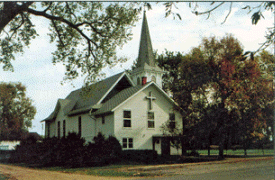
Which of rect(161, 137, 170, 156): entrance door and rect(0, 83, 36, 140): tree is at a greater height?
rect(0, 83, 36, 140): tree

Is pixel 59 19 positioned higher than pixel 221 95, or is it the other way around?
pixel 59 19

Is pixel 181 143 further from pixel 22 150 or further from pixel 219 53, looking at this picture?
pixel 22 150

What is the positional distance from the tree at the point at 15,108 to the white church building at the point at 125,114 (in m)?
10.0

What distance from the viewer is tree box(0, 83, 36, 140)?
966cm

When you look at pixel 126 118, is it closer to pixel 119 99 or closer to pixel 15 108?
pixel 119 99

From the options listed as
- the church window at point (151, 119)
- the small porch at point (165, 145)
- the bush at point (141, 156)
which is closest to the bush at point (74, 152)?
the bush at point (141, 156)

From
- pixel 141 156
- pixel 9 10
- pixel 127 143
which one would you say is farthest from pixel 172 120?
pixel 9 10

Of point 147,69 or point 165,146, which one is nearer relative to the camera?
point 165,146

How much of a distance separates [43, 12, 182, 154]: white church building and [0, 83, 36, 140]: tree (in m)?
10.0

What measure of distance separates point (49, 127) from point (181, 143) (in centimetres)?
Result: 1280

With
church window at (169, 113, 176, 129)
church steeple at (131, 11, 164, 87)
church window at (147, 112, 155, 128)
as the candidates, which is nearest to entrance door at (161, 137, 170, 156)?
church window at (169, 113, 176, 129)

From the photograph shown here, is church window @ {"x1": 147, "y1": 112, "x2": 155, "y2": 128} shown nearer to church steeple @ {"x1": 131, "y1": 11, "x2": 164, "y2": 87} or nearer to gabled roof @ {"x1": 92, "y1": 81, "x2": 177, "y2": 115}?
gabled roof @ {"x1": 92, "y1": 81, "x2": 177, "y2": 115}

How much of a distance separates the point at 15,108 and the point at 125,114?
1244 cm

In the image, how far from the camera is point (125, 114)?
22.6 metres
